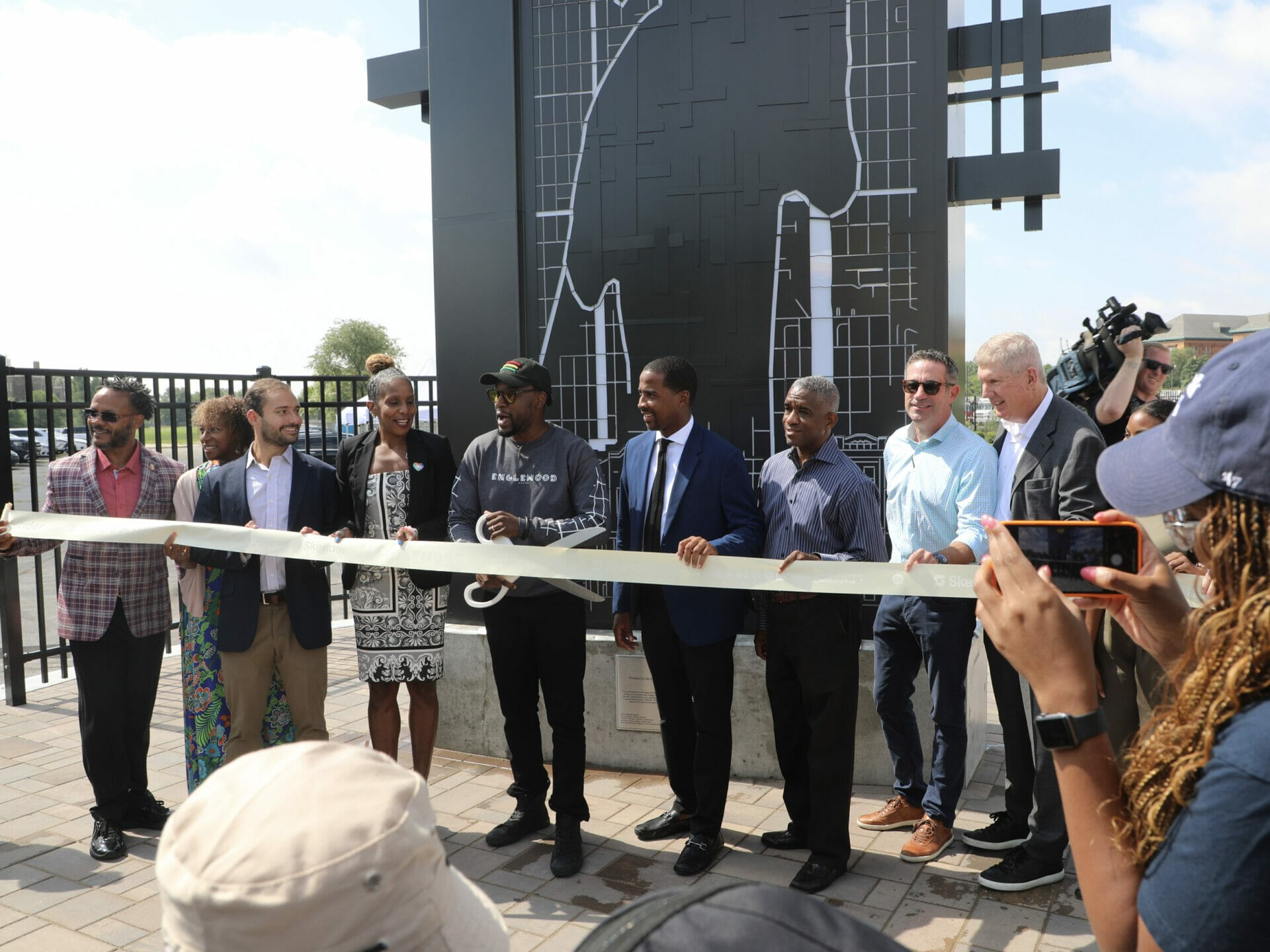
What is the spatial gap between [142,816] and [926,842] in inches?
152

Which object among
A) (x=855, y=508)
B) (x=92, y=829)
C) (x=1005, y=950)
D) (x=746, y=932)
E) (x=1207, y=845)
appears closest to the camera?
(x=746, y=932)

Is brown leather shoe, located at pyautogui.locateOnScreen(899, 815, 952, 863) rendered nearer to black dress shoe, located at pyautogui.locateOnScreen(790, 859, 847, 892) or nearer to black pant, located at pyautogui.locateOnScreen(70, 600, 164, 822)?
black dress shoe, located at pyautogui.locateOnScreen(790, 859, 847, 892)

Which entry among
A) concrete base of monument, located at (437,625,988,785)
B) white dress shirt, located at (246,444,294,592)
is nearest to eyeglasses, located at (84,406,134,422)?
white dress shirt, located at (246,444,294,592)

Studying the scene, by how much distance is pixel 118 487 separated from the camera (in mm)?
4699

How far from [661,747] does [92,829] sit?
3.00 m

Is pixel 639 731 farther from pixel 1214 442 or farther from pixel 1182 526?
pixel 1214 442

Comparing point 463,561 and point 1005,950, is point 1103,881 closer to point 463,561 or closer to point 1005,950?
point 1005,950

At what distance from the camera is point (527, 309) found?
5.86m

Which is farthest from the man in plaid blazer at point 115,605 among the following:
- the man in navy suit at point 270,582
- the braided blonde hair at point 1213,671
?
the braided blonde hair at point 1213,671

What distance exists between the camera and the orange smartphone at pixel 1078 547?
1.83m

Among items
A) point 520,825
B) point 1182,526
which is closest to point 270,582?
point 520,825

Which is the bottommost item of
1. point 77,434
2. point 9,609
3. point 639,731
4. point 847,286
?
point 639,731

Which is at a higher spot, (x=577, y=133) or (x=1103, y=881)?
(x=577, y=133)

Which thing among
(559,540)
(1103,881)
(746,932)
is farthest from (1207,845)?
(559,540)
